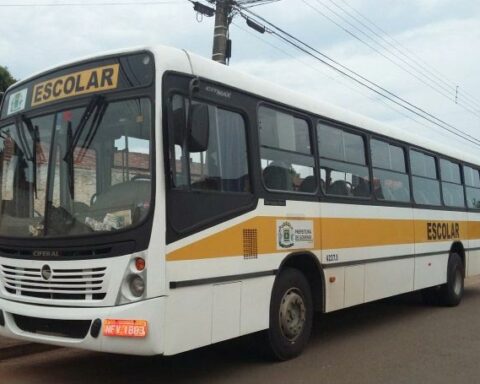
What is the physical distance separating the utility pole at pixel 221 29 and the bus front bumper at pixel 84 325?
27.8 feet

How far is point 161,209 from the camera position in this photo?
4.73 metres

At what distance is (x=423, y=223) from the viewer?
31.5 feet

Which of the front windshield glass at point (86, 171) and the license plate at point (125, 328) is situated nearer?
the license plate at point (125, 328)

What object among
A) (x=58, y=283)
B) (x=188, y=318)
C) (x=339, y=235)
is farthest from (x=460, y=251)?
(x=58, y=283)

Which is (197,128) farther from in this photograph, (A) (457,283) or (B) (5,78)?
(B) (5,78)

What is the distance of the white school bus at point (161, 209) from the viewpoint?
4715mm

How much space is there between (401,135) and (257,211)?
435 centimetres

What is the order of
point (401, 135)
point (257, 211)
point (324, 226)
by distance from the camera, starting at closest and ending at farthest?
point (257, 211), point (324, 226), point (401, 135)

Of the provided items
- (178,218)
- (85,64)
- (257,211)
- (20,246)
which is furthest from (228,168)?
(20,246)

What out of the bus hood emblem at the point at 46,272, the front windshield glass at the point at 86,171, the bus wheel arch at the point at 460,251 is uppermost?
the front windshield glass at the point at 86,171

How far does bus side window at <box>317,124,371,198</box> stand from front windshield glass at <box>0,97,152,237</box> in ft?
9.21

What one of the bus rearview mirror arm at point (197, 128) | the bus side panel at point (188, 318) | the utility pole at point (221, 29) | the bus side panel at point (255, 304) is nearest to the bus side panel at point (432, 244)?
the bus side panel at point (255, 304)

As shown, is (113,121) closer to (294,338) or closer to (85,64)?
(85,64)

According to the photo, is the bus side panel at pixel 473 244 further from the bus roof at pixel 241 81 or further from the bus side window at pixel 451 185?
the bus roof at pixel 241 81
